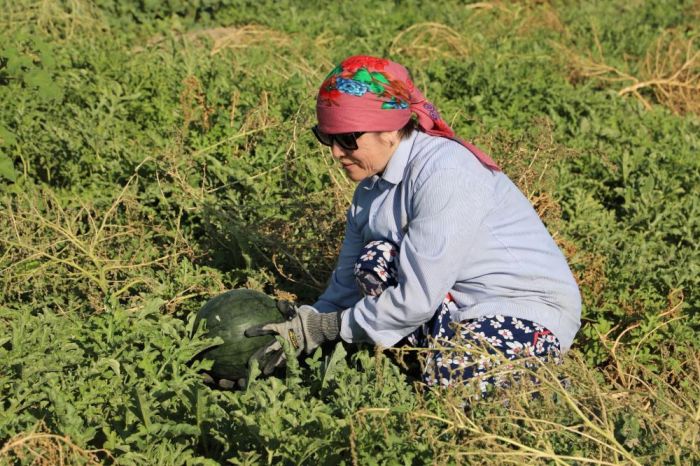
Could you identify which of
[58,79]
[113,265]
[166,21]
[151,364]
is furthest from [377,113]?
[166,21]

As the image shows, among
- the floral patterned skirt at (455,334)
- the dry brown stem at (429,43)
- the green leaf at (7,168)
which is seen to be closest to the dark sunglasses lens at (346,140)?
the floral patterned skirt at (455,334)

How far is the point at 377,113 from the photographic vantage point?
353 cm

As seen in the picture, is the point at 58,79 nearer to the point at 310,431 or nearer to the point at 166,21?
the point at 166,21

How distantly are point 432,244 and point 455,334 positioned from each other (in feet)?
1.09

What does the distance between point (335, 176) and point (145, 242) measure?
106cm

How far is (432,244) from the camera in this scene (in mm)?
3459

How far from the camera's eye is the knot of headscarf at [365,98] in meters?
3.51

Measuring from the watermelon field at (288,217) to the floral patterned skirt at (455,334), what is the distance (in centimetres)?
13

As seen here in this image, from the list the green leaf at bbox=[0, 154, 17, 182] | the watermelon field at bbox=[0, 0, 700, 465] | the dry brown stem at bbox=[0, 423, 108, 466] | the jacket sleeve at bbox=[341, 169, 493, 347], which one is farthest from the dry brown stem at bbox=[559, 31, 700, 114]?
the dry brown stem at bbox=[0, 423, 108, 466]

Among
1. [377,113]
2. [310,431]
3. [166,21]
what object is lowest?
[166,21]

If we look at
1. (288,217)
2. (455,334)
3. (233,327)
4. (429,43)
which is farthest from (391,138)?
(429,43)

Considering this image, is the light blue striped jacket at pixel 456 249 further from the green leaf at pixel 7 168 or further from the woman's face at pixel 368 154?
the green leaf at pixel 7 168

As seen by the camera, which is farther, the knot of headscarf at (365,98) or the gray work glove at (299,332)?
the gray work glove at (299,332)

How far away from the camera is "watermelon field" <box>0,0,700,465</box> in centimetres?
306
